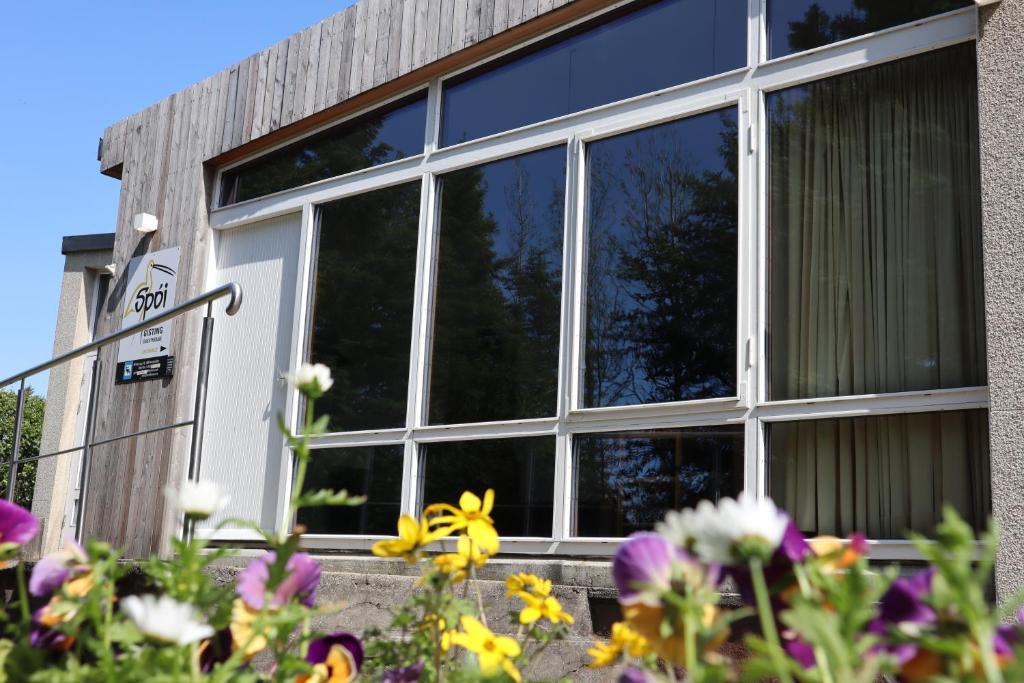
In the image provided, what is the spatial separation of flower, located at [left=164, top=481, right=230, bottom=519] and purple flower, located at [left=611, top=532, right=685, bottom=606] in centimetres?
33

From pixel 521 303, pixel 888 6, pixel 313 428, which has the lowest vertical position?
pixel 313 428

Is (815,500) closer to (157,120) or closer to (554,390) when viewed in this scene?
(554,390)

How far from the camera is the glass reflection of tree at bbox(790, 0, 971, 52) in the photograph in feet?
12.6

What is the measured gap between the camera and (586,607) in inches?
149

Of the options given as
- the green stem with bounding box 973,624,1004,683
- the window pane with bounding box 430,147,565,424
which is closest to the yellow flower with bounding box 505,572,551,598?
the green stem with bounding box 973,624,1004,683

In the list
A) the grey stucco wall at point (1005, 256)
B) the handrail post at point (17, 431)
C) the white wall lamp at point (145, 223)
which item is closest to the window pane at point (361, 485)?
the handrail post at point (17, 431)

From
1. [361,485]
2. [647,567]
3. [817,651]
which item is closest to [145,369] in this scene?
[361,485]

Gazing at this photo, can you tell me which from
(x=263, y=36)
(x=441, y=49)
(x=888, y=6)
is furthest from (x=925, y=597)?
(x=263, y=36)

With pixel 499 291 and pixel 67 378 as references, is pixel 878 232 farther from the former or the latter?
pixel 67 378

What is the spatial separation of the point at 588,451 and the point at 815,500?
3.46ft

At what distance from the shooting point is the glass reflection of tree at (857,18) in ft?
12.6

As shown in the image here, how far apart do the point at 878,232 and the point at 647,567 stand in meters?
3.37

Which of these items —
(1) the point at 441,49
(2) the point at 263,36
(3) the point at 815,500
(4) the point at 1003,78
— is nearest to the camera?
(4) the point at 1003,78

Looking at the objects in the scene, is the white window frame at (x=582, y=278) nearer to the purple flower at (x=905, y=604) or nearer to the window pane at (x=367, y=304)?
the window pane at (x=367, y=304)
